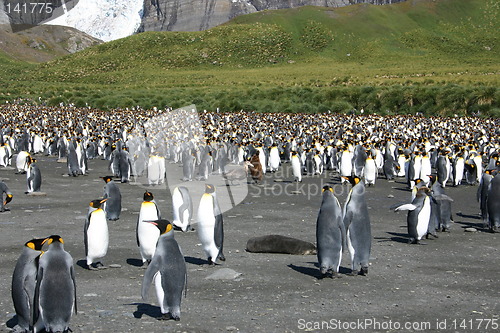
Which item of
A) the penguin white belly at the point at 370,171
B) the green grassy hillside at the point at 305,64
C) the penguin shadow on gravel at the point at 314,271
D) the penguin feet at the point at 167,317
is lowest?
the penguin shadow on gravel at the point at 314,271

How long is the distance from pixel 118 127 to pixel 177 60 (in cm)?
7222

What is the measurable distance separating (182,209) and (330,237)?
343 centimetres

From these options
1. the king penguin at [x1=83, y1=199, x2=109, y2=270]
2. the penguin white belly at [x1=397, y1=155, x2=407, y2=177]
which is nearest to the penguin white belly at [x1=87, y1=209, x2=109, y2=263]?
the king penguin at [x1=83, y1=199, x2=109, y2=270]

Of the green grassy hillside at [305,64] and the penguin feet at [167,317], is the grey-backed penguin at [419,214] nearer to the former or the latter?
the penguin feet at [167,317]

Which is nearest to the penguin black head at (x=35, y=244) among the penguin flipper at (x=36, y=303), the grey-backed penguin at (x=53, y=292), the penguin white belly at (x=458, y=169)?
the grey-backed penguin at (x=53, y=292)

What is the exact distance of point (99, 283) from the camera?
6871 millimetres

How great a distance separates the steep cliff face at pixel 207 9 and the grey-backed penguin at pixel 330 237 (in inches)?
5950

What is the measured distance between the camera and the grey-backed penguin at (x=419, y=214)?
9.11 metres

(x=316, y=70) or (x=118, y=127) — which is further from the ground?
(x=316, y=70)

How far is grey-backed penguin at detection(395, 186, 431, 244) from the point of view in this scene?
9109 millimetres

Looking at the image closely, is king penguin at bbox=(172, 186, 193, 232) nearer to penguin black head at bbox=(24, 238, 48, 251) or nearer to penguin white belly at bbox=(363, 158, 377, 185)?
penguin black head at bbox=(24, 238, 48, 251)

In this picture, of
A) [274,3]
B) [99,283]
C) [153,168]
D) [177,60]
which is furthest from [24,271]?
[274,3]

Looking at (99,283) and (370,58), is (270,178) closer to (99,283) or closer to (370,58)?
(99,283)

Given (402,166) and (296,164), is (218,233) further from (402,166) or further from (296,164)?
(402,166)
